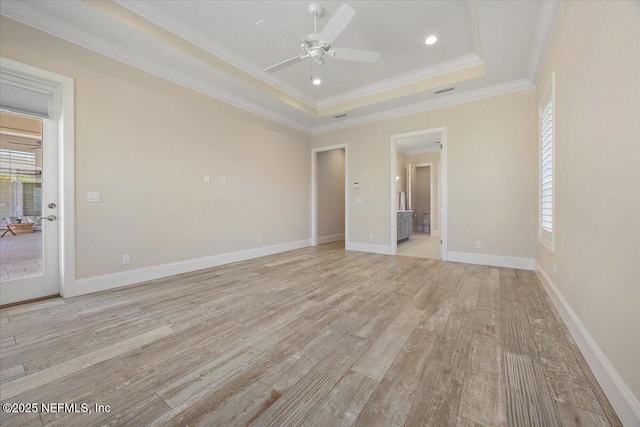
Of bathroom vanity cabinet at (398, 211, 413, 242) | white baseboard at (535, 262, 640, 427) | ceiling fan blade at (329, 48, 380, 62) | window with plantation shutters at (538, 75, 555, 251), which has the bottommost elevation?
white baseboard at (535, 262, 640, 427)

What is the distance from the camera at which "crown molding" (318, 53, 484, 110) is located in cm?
368

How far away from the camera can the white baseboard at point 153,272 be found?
2.85 metres

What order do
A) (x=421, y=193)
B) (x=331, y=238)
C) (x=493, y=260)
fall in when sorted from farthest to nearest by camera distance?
(x=421, y=193)
(x=331, y=238)
(x=493, y=260)

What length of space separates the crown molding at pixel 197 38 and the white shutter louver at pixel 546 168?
12.6 ft

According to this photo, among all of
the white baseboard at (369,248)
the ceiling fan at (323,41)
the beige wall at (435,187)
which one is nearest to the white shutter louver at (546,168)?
the ceiling fan at (323,41)

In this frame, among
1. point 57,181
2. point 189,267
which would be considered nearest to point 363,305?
point 189,267

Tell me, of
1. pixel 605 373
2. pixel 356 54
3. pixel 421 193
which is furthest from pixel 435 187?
pixel 605 373

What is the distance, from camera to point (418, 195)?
971cm

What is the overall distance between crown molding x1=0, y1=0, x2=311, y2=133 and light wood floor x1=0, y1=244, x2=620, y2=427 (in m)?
2.83

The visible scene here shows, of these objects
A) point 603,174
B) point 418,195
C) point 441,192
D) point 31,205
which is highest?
point 418,195

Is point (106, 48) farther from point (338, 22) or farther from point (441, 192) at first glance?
point (441, 192)

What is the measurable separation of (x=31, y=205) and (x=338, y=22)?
3.82m

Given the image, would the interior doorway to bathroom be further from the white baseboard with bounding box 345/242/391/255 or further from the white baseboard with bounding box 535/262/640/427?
the white baseboard with bounding box 535/262/640/427

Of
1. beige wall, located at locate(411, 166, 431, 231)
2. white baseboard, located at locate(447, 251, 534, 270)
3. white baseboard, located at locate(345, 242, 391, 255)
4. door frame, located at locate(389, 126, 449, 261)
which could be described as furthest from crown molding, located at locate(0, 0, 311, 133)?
beige wall, located at locate(411, 166, 431, 231)
